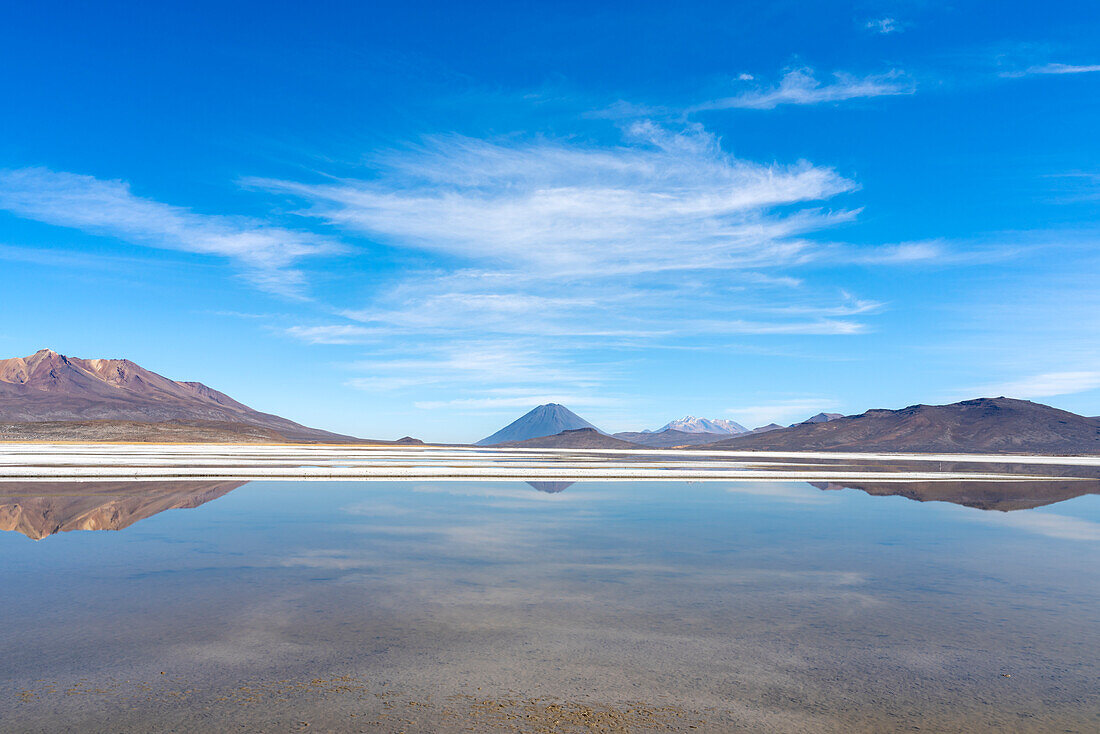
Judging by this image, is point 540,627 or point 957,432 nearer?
point 540,627

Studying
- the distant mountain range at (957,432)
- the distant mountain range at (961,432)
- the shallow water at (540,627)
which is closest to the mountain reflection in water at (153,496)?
the shallow water at (540,627)

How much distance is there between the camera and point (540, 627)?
9227 millimetres

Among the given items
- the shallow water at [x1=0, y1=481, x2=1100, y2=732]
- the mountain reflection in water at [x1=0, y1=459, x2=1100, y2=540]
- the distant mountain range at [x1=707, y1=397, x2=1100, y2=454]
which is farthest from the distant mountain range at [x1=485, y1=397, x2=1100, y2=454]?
the shallow water at [x1=0, y1=481, x2=1100, y2=732]

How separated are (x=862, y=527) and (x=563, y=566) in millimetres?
10908

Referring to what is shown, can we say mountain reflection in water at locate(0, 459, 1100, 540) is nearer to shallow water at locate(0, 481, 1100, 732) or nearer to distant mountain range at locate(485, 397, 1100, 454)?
shallow water at locate(0, 481, 1100, 732)

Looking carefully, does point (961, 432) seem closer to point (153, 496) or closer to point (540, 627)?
point (153, 496)

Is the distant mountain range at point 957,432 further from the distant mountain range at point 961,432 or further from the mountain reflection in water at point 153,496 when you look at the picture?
the mountain reflection in water at point 153,496

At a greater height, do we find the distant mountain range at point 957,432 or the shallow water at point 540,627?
the distant mountain range at point 957,432

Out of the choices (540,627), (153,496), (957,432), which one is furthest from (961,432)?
(540,627)

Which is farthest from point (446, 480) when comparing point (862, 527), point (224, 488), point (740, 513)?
point (862, 527)

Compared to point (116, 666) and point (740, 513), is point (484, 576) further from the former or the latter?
point (740, 513)

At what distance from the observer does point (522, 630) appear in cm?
908

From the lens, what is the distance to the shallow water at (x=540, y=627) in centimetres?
649

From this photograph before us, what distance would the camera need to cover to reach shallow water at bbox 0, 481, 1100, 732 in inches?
256
